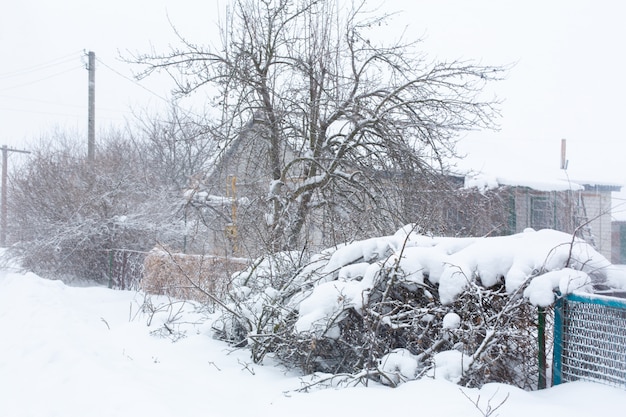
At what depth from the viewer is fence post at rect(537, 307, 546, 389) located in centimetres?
423

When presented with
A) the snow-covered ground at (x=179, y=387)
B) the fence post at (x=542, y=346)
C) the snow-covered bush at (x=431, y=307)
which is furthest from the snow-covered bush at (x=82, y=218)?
the fence post at (x=542, y=346)

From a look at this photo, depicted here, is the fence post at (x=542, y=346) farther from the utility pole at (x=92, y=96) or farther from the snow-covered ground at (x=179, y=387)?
the utility pole at (x=92, y=96)

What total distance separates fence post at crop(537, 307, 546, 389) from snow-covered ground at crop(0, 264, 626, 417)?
221mm

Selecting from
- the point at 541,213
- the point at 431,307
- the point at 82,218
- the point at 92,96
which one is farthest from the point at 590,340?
the point at 92,96

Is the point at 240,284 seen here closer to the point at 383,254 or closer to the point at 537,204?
the point at 383,254

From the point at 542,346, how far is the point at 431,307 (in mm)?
882

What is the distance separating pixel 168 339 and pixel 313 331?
2.68 meters

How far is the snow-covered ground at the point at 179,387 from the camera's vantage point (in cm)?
375

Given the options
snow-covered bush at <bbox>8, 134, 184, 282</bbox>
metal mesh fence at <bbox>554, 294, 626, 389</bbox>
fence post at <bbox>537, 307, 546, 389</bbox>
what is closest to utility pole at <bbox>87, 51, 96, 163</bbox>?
snow-covered bush at <bbox>8, 134, 184, 282</bbox>

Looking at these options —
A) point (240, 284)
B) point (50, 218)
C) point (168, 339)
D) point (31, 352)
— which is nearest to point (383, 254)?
point (240, 284)

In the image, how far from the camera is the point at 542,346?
4.28 m

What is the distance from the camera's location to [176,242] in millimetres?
15258

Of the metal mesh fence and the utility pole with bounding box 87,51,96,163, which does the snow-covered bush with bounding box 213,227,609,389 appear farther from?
the utility pole with bounding box 87,51,96,163

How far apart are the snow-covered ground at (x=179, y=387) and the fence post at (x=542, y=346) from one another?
22 cm
